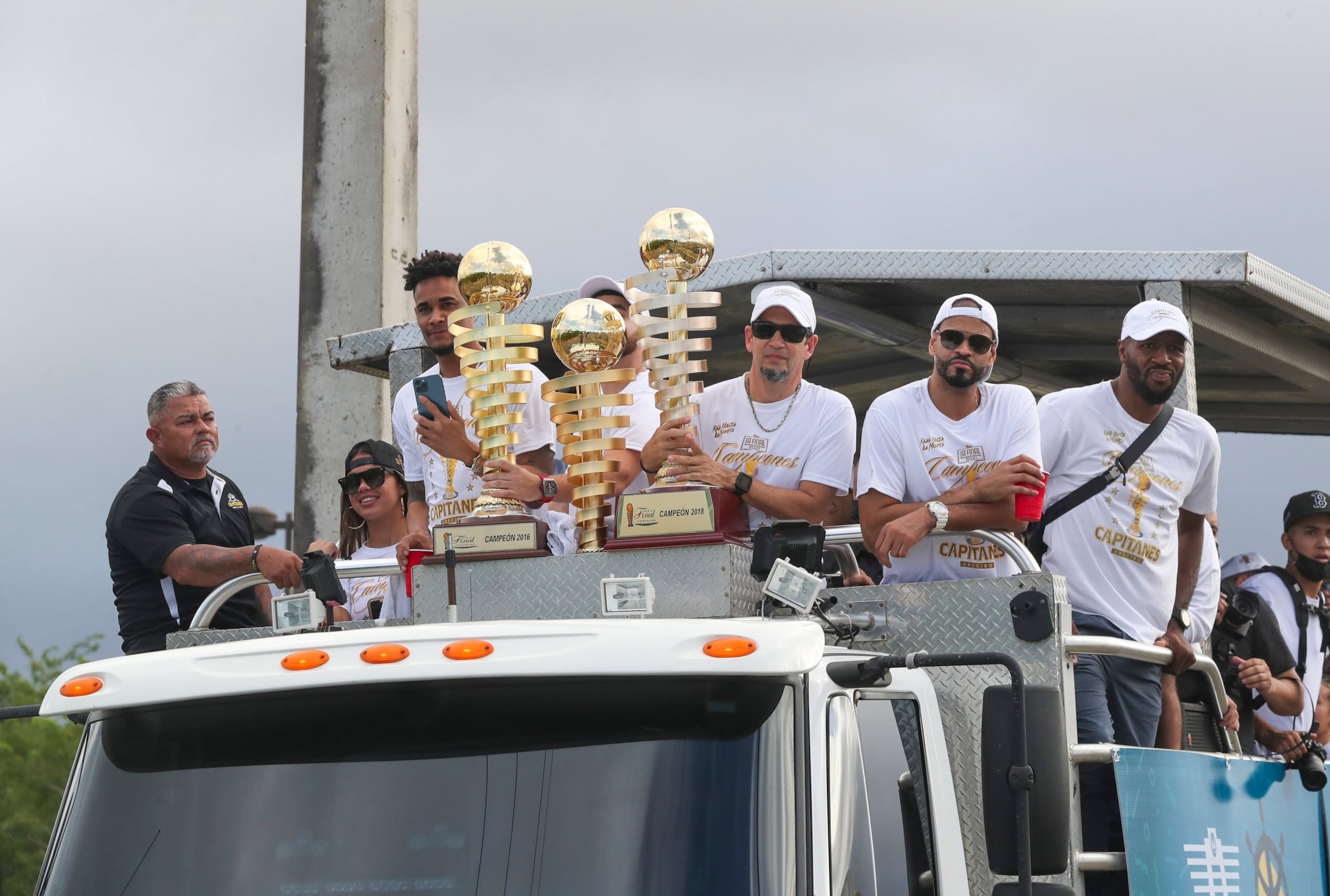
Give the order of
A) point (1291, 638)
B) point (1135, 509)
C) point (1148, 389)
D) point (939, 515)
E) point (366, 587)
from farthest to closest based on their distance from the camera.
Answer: point (1291, 638) → point (366, 587) → point (1148, 389) → point (1135, 509) → point (939, 515)

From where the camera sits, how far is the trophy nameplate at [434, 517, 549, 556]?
4523 mm

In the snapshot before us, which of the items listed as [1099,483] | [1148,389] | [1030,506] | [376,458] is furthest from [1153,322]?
[376,458]

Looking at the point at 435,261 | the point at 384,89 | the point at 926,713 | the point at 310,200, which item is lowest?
the point at 926,713

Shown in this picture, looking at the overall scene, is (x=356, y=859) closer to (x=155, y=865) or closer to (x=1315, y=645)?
(x=155, y=865)

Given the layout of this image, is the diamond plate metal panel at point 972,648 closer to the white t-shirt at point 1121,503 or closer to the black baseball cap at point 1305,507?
the white t-shirt at point 1121,503

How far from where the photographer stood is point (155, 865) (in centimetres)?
335

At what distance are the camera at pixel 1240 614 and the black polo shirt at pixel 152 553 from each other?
3.83 meters

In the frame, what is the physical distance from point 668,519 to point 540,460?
1.41 meters

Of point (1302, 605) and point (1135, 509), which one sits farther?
point (1302, 605)

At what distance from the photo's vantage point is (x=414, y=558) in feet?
15.7

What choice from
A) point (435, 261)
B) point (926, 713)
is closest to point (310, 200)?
point (435, 261)

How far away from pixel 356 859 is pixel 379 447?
3.46 meters

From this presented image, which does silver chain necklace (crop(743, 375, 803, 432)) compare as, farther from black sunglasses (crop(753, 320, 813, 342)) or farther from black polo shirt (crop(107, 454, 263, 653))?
black polo shirt (crop(107, 454, 263, 653))

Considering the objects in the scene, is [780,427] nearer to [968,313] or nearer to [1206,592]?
[968,313]
